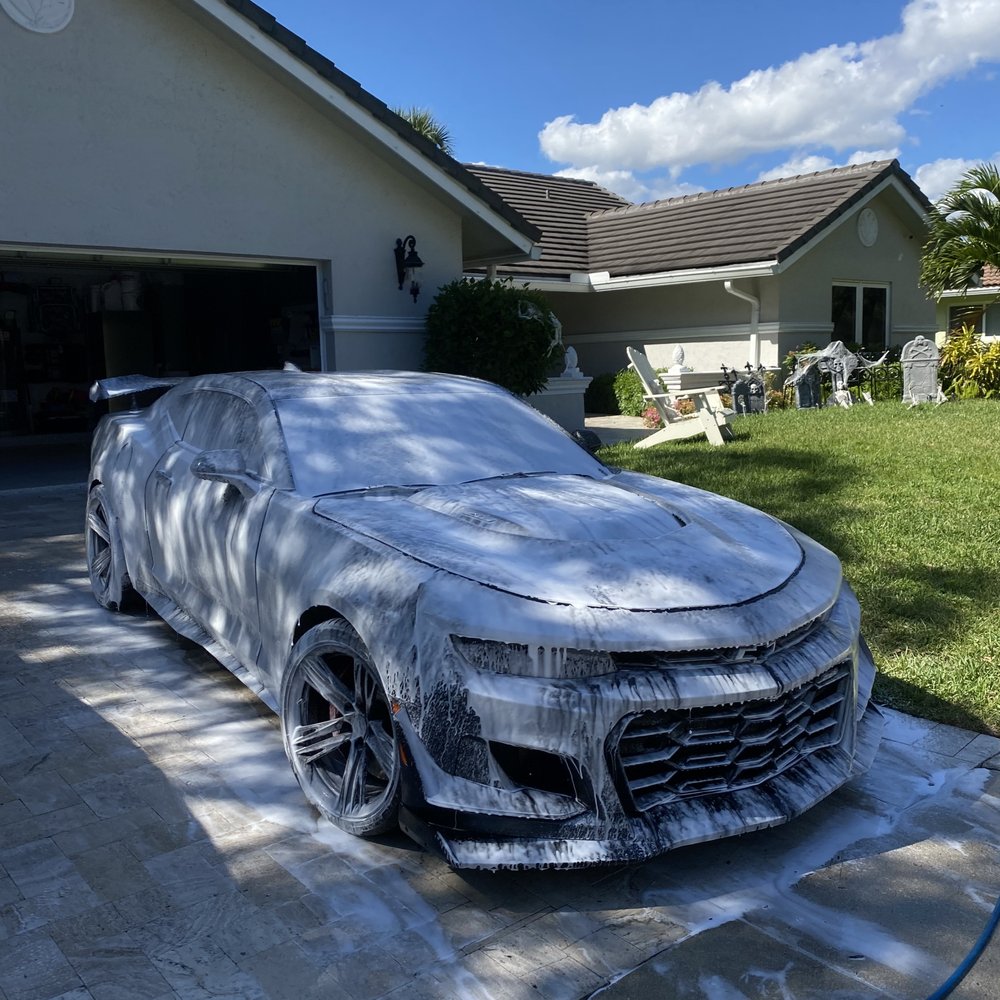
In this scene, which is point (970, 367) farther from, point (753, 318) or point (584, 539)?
point (584, 539)

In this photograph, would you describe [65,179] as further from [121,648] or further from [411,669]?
[411,669]

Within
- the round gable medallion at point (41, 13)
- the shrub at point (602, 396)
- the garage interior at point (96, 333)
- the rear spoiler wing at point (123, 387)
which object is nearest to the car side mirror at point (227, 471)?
the rear spoiler wing at point (123, 387)

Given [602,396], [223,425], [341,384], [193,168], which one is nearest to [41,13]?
[193,168]

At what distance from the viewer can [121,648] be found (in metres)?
5.18

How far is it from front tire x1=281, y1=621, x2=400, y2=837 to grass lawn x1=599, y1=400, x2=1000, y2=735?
2.46 meters

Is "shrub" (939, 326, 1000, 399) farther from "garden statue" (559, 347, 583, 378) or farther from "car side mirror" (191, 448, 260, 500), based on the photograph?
"car side mirror" (191, 448, 260, 500)

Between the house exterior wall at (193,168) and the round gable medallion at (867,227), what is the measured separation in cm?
1014

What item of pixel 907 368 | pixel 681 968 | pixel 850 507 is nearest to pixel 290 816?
pixel 681 968

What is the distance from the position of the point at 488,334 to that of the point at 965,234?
368 inches

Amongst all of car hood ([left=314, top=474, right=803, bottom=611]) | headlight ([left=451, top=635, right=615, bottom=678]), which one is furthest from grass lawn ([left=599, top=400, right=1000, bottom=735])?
headlight ([left=451, top=635, right=615, bottom=678])

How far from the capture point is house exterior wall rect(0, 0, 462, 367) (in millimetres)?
8547

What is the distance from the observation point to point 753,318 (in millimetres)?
16906

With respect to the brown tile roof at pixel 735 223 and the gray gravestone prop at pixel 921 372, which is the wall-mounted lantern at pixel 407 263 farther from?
the gray gravestone prop at pixel 921 372

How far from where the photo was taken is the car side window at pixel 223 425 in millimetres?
4293
